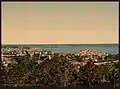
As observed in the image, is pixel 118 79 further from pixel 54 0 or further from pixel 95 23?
pixel 54 0

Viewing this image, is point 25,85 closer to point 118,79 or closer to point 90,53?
point 90,53

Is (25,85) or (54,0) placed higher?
(54,0)

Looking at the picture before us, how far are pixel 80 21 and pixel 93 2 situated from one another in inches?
10.6

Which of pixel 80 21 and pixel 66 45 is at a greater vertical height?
pixel 80 21

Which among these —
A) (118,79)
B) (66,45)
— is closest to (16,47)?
(66,45)

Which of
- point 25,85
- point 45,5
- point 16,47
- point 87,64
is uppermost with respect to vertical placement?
point 45,5

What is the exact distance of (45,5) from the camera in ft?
7.87

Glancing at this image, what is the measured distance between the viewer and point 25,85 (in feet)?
7.70

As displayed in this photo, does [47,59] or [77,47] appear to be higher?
[77,47]

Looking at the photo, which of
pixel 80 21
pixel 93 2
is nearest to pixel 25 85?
pixel 80 21

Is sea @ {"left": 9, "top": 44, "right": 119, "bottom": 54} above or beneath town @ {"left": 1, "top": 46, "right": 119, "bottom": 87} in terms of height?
above

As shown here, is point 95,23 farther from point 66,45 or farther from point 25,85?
point 25,85

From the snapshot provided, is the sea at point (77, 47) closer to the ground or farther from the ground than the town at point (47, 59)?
farther from the ground

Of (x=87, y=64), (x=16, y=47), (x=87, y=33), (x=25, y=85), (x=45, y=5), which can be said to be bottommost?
(x=25, y=85)
